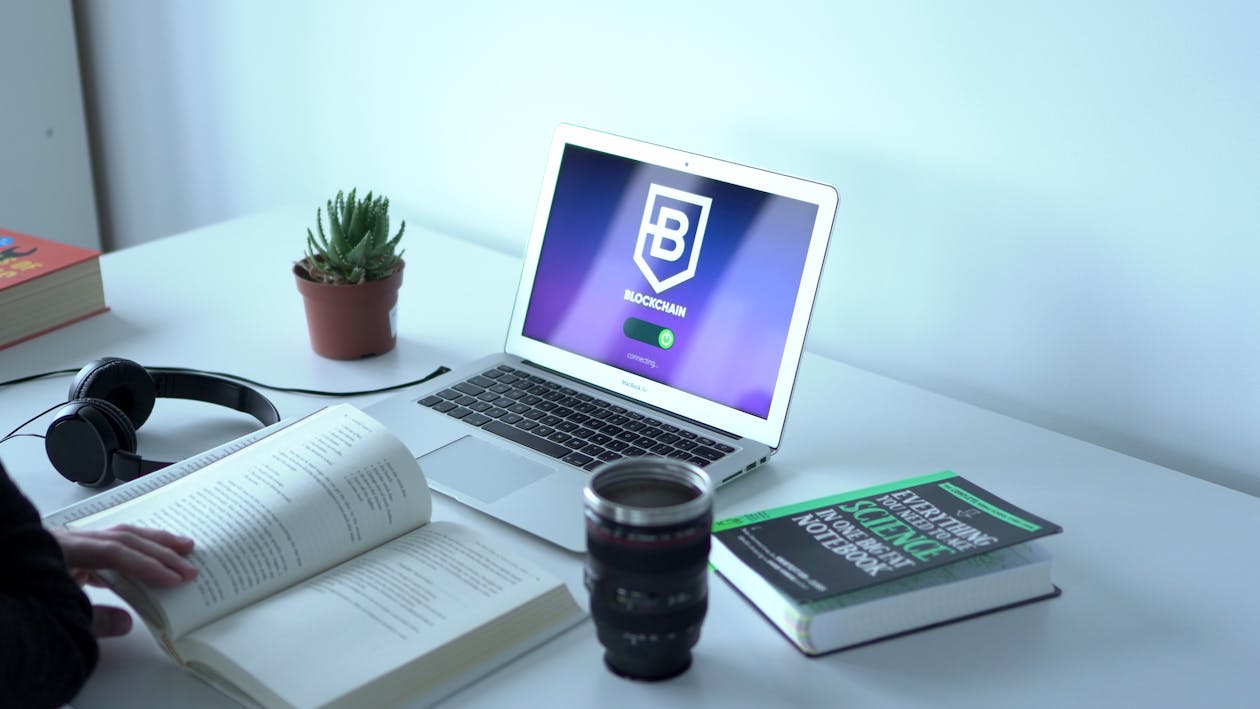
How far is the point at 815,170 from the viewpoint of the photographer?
4.00 ft

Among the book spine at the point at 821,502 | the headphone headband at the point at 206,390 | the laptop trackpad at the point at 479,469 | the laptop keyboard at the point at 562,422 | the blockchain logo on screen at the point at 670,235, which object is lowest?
the headphone headband at the point at 206,390

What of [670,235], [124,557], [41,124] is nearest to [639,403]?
[670,235]

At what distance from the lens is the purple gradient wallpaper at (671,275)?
102 centimetres

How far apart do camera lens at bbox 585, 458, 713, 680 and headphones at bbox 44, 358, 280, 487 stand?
425mm

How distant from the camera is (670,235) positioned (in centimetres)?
108

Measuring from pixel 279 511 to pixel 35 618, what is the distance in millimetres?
166

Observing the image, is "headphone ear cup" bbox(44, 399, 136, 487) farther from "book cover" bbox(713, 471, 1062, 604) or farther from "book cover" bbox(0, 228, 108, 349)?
"book cover" bbox(713, 471, 1062, 604)

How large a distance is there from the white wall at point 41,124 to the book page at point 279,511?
1262mm

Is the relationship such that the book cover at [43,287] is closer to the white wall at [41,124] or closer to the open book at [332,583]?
the open book at [332,583]

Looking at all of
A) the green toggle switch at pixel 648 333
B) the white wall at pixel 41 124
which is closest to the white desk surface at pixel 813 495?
the green toggle switch at pixel 648 333

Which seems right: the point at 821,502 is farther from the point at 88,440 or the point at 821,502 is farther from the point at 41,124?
the point at 41,124

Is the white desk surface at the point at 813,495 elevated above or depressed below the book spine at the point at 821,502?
below

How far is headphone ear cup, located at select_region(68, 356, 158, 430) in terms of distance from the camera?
98cm

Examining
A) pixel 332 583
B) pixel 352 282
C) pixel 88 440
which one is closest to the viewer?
pixel 332 583
